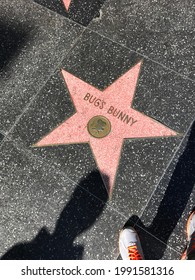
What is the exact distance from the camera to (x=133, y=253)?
129 inches

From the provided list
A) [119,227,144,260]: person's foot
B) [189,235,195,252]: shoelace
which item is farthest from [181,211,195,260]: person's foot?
[119,227,144,260]: person's foot

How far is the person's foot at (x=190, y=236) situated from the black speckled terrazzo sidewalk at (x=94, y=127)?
0.26 ft

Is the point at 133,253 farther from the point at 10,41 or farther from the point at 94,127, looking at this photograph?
the point at 10,41

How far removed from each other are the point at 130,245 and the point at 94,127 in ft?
4.40

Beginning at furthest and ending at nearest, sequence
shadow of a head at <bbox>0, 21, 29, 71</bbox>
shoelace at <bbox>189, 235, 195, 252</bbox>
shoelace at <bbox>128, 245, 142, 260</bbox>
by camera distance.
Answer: shadow of a head at <bbox>0, 21, 29, 71</bbox>
shoelace at <bbox>128, 245, 142, 260</bbox>
shoelace at <bbox>189, 235, 195, 252</bbox>

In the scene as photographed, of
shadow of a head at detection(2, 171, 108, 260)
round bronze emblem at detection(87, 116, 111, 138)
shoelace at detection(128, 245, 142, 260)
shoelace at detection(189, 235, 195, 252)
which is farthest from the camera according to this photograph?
round bronze emblem at detection(87, 116, 111, 138)

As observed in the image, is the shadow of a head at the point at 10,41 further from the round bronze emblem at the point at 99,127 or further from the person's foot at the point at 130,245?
the person's foot at the point at 130,245

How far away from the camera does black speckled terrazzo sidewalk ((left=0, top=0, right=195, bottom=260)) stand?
3457 mm

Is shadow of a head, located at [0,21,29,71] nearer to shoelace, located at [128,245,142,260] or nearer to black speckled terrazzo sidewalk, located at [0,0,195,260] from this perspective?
black speckled terrazzo sidewalk, located at [0,0,195,260]

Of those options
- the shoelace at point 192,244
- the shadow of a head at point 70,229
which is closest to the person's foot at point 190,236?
the shoelace at point 192,244

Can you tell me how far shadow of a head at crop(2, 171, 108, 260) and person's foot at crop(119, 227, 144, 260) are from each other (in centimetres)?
36

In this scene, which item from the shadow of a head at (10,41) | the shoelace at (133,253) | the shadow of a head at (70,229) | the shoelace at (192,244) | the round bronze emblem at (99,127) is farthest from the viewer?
the shadow of a head at (10,41)

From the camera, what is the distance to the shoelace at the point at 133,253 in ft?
10.7
